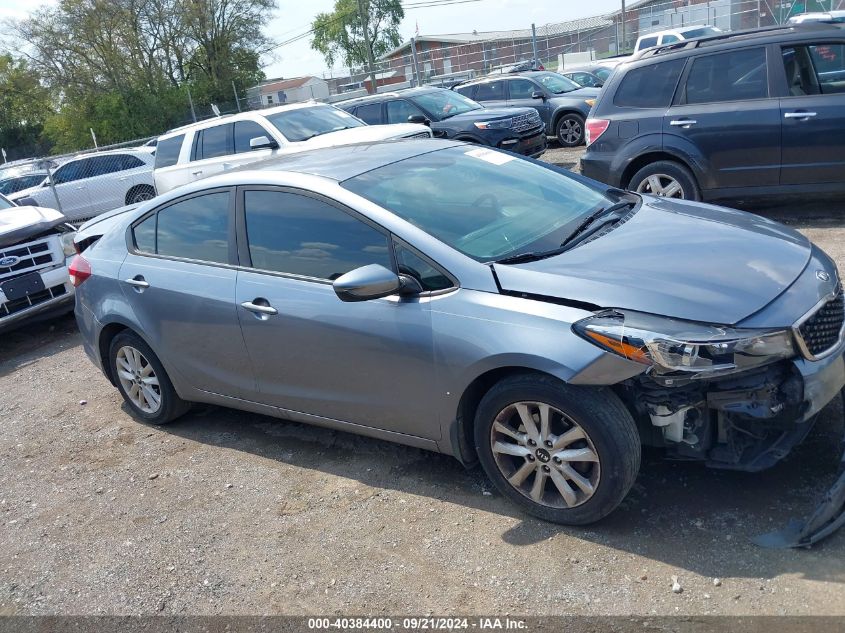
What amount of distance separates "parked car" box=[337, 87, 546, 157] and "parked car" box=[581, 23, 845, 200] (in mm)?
4330

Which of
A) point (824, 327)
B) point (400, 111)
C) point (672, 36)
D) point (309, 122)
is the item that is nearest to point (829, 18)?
point (400, 111)

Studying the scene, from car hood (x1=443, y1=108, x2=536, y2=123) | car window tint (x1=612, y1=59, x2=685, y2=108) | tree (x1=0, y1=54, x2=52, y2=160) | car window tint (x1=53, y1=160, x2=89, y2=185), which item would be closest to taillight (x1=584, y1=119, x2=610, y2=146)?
car window tint (x1=612, y1=59, x2=685, y2=108)

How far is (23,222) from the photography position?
8.09 metres

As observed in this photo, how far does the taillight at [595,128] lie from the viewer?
809cm

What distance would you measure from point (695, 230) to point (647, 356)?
1.13 metres

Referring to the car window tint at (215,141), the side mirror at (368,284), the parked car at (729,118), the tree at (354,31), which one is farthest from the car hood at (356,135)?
the tree at (354,31)

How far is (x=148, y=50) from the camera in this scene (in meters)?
43.2

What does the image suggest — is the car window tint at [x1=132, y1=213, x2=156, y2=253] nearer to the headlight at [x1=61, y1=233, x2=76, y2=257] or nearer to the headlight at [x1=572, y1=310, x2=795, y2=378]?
the headlight at [x1=572, y1=310, x2=795, y2=378]

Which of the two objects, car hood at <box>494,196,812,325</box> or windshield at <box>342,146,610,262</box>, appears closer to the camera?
car hood at <box>494,196,812,325</box>

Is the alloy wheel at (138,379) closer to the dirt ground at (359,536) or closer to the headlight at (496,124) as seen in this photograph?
the dirt ground at (359,536)

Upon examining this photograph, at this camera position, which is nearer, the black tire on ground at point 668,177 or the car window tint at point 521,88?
the black tire on ground at point 668,177

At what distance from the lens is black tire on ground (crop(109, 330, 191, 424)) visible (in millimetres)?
5055

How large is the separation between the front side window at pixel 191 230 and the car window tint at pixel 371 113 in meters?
9.05

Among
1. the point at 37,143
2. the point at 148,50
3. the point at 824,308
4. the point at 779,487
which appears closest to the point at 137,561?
the point at 779,487
